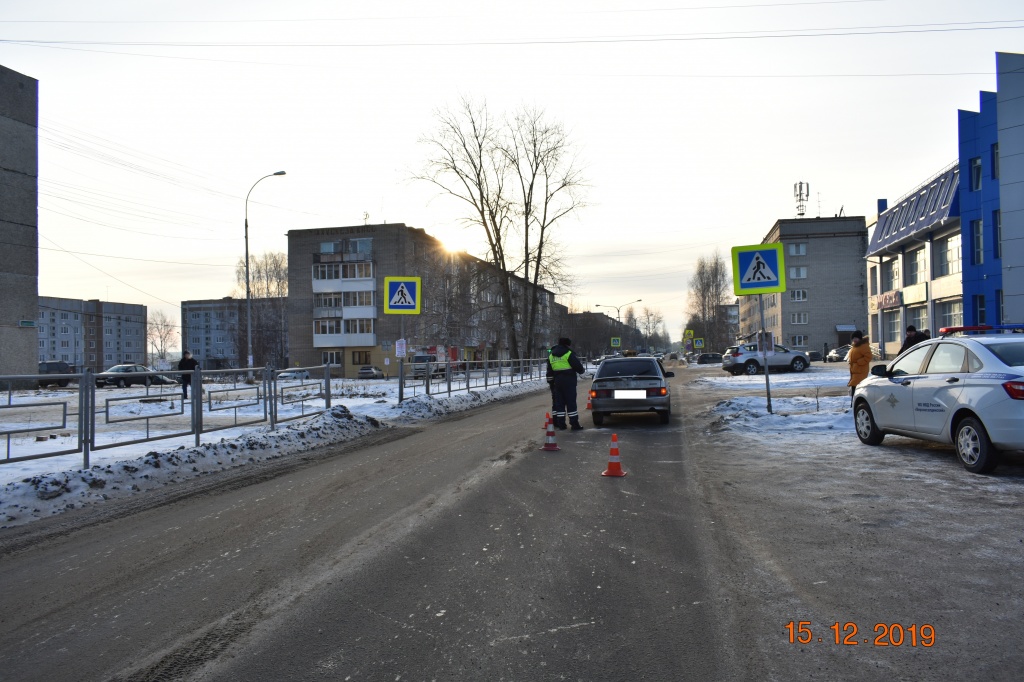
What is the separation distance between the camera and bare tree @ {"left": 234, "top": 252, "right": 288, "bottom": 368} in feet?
265

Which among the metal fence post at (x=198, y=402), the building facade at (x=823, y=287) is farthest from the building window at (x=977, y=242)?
the building facade at (x=823, y=287)

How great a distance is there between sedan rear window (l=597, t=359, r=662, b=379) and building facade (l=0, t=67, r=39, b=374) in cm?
2719

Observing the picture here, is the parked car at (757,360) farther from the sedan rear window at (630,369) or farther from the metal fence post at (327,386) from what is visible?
the metal fence post at (327,386)

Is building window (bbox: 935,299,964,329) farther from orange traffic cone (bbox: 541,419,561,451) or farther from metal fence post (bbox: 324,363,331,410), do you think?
metal fence post (bbox: 324,363,331,410)

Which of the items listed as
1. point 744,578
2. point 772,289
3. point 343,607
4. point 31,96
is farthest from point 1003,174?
point 31,96

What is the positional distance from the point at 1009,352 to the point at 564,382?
7.20 m

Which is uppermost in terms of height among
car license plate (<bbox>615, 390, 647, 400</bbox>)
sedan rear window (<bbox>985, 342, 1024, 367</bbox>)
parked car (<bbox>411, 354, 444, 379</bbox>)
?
sedan rear window (<bbox>985, 342, 1024, 367</bbox>)

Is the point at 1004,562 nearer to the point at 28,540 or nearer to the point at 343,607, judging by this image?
the point at 343,607

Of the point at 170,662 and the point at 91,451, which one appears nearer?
the point at 170,662

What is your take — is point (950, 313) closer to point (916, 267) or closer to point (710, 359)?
point (916, 267)

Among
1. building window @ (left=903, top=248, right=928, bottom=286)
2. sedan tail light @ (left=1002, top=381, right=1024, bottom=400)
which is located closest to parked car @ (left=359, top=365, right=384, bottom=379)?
building window @ (left=903, top=248, right=928, bottom=286)

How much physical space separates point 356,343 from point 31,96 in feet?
127

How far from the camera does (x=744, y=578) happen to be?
4.28 metres

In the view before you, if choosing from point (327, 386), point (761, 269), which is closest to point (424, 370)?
point (327, 386)
